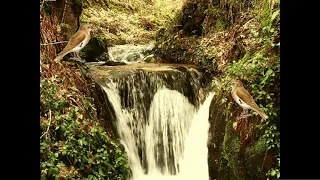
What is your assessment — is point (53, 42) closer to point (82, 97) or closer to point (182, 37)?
point (82, 97)

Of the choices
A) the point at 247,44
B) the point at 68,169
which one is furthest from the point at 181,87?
the point at 68,169

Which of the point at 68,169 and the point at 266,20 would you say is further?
the point at 266,20

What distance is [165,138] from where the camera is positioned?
252 centimetres

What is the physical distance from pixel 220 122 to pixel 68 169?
1004 millimetres

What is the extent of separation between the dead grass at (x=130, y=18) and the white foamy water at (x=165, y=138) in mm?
331

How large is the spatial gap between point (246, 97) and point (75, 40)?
1138 mm

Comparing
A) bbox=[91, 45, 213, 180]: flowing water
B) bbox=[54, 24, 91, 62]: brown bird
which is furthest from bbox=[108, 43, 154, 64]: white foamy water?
bbox=[54, 24, 91, 62]: brown bird

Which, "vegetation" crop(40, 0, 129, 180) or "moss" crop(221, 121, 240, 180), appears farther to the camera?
"moss" crop(221, 121, 240, 180)

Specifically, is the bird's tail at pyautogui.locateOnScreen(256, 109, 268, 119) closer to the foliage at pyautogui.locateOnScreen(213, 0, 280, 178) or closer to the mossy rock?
the foliage at pyautogui.locateOnScreen(213, 0, 280, 178)

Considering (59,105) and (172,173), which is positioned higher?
(59,105)

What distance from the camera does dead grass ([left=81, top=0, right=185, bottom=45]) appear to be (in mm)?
2500

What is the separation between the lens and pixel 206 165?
8.49ft

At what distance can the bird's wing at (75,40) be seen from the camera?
8.05ft

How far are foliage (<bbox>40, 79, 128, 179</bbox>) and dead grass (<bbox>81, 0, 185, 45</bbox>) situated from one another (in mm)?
452
